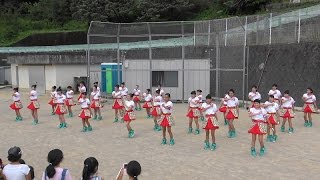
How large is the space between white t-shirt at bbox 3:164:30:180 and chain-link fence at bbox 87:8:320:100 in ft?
58.0

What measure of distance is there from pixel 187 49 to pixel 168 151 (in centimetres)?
1381

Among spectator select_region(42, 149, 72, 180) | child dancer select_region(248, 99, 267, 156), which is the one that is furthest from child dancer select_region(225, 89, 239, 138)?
spectator select_region(42, 149, 72, 180)

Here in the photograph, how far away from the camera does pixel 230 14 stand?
1660 inches

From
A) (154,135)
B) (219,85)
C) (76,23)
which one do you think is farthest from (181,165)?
(76,23)

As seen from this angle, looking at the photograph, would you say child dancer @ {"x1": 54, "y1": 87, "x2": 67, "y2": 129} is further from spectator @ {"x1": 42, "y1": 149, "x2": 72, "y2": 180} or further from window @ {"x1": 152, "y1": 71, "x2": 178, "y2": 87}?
spectator @ {"x1": 42, "y1": 149, "x2": 72, "y2": 180}

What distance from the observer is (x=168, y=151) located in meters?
13.1

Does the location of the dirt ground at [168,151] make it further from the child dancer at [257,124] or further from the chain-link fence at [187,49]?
the chain-link fence at [187,49]

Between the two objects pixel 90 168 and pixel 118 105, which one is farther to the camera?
pixel 118 105

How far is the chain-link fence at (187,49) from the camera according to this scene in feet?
76.2

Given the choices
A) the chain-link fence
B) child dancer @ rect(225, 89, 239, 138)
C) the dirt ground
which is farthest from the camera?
the chain-link fence

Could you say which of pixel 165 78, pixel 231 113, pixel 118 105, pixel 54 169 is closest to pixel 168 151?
pixel 231 113

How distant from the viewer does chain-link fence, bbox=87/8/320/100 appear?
23.2 meters

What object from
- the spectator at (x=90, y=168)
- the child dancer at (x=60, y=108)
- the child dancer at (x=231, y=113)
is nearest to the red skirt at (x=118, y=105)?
the child dancer at (x=60, y=108)

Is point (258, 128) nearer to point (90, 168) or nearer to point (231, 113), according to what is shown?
point (231, 113)
